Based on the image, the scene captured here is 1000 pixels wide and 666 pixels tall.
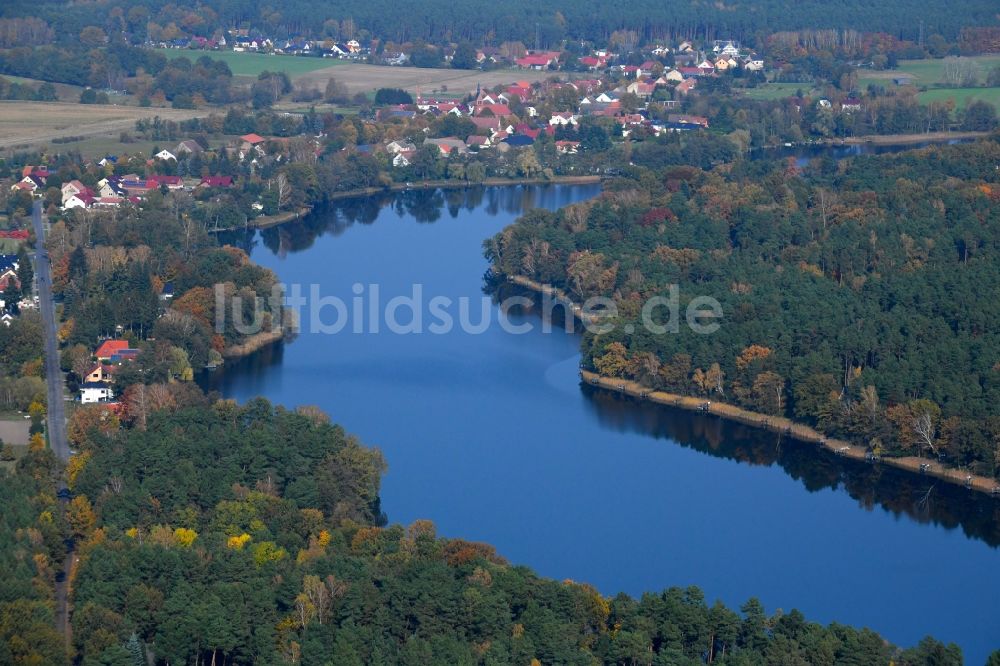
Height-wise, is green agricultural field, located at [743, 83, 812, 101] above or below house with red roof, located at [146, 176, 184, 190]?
above

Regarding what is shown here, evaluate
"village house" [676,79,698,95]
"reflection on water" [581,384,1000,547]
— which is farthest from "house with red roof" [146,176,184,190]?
"village house" [676,79,698,95]

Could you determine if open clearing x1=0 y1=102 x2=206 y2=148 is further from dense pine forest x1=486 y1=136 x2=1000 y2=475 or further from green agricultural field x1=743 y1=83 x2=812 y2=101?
green agricultural field x1=743 y1=83 x2=812 y2=101

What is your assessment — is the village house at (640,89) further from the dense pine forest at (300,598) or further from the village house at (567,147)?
the dense pine forest at (300,598)

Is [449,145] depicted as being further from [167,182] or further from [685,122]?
[167,182]

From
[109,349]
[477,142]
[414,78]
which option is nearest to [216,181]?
[477,142]

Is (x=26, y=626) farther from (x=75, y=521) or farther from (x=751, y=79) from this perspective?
(x=751, y=79)

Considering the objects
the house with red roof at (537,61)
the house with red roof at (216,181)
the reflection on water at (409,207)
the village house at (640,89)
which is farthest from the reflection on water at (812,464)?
the house with red roof at (537,61)
